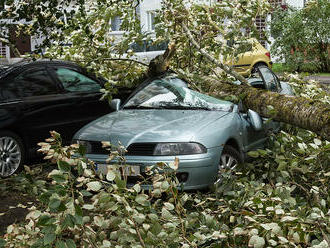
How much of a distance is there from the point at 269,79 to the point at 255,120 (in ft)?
2.61

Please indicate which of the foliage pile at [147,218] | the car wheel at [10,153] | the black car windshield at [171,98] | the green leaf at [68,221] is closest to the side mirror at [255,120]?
the black car windshield at [171,98]

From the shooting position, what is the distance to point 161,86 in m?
7.26

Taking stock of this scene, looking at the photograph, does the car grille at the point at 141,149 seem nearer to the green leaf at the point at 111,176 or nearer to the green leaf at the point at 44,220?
the green leaf at the point at 111,176

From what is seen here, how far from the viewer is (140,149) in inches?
234

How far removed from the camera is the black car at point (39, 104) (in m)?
7.52

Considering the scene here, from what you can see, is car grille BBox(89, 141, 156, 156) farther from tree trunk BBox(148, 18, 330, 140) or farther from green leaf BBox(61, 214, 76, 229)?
green leaf BBox(61, 214, 76, 229)

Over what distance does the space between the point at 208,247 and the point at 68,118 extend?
15.9ft

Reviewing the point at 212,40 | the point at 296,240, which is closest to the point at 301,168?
the point at 296,240

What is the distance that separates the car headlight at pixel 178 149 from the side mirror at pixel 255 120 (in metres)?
1.21

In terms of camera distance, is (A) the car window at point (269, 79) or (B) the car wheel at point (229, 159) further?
(A) the car window at point (269, 79)

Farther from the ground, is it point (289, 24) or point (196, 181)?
point (289, 24)

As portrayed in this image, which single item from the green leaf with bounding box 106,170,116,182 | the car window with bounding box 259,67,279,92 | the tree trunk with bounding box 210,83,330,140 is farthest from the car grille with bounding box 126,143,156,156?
the green leaf with bounding box 106,170,116,182

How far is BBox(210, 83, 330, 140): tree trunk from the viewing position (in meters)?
5.42

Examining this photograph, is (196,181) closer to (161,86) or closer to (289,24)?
(161,86)
